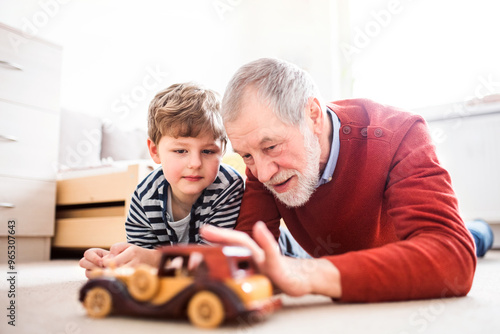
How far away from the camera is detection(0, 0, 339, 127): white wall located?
9.90ft

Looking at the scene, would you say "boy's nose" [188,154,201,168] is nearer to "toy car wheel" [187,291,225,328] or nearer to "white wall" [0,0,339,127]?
"toy car wheel" [187,291,225,328]

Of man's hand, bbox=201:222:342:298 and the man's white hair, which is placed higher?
the man's white hair

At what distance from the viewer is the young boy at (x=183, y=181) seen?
3.75 ft

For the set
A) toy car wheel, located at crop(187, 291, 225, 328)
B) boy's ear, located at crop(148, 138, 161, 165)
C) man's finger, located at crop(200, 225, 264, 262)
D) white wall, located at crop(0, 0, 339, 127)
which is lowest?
toy car wheel, located at crop(187, 291, 225, 328)

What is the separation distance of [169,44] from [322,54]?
1312mm

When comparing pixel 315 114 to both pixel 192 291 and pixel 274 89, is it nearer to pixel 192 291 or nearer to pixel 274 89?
pixel 274 89

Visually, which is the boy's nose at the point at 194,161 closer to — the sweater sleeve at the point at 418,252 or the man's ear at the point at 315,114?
the man's ear at the point at 315,114

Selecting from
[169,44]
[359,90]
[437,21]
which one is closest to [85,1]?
[169,44]

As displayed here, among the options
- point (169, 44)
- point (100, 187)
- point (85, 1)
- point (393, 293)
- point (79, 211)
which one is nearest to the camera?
point (393, 293)

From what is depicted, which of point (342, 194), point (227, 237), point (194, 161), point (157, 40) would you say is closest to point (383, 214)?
point (342, 194)

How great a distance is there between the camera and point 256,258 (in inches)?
24.9

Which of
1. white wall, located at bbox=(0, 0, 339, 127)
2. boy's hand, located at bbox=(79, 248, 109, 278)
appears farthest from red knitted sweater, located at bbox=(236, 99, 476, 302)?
white wall, located at bbox=(0, 0, 339, 127)

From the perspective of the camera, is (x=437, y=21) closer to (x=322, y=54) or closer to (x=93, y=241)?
(x=322, y=54)

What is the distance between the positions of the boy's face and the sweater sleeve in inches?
19.7
